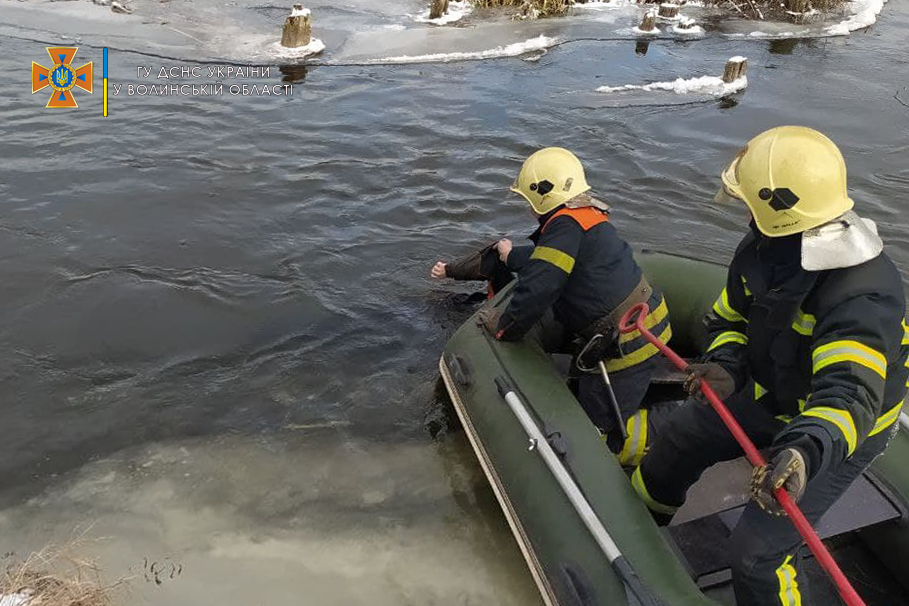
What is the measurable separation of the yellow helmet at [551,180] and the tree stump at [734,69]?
863 cm

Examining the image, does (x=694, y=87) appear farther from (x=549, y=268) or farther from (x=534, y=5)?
(x=549, y=268)

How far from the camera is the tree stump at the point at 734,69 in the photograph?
11.3 m

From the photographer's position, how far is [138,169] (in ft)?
25.3

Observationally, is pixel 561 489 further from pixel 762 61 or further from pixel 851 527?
pixel 762 61

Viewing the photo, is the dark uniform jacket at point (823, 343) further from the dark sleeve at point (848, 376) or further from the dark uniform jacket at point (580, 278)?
the dark uniform jacket at point (580, 278)

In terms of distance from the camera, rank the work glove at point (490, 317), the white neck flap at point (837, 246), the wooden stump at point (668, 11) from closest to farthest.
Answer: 1. the white neck flap at point (837, 246)
2. the work glove at point (490, 317)
3. the wooden stump at point (668, 11)

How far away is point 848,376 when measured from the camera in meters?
2.22

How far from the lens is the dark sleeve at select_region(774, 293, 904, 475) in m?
2.20

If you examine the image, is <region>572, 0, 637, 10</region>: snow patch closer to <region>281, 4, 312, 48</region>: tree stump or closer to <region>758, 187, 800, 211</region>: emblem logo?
<region>281, 4, 312, 48</region>: tree stump

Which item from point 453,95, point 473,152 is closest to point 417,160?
point 473,152

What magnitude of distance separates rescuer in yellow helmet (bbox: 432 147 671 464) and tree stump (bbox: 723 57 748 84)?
860 centimetres

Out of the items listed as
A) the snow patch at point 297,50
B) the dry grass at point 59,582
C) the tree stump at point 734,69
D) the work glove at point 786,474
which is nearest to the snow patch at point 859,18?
A: the tree stump at point 734,69

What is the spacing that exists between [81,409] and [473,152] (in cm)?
537

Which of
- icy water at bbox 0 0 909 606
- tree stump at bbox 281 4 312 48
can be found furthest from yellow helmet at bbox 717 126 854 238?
tree stump at bbox 281 4 312 48
